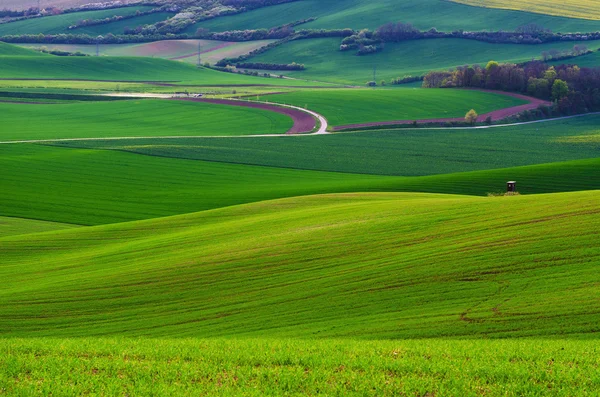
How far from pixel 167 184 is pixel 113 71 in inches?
3676

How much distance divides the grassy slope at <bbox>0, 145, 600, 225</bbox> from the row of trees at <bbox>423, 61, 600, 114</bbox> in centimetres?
5854

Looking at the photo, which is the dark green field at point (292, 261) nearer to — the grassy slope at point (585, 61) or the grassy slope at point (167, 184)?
the grassy slope at point (167, 184)

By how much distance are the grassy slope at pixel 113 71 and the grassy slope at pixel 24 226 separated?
3568 inches

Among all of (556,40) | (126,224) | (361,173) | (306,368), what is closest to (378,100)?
(361,173)

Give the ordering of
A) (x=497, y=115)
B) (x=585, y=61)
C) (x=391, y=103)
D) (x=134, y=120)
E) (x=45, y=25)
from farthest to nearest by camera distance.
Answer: (x=45, y=25) < (x=585, y=61) < (x=391, y=103) < (x=497, y=115) < (x=134, y=120)

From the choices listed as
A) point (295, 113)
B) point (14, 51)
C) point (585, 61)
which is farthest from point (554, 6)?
point (14, 51)

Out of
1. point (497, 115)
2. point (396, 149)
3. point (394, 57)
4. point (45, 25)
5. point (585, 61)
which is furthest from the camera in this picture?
point (45, 25)

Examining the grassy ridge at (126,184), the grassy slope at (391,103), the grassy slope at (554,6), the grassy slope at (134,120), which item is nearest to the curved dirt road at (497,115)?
the grassy slope at (391,103)

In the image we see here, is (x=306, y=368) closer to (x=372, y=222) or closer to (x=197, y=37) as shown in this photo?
(x=372, y=222)

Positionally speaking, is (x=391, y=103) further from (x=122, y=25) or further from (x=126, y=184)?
(x=122, y=25)

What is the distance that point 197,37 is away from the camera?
18150 centimetres

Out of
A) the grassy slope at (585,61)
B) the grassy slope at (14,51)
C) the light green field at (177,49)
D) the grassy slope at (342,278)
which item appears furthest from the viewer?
the light green field at (177,49)

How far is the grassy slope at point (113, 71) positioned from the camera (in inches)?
5389

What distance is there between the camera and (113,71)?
5694 inches
